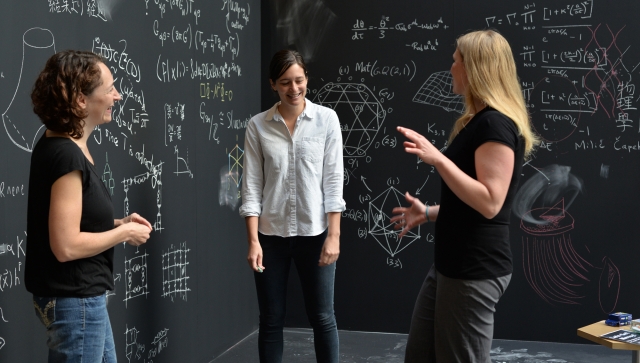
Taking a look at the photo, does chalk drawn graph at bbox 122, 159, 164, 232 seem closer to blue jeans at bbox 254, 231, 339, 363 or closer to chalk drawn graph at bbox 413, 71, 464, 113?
blue jeans at bbox 254, 231, 339, 363

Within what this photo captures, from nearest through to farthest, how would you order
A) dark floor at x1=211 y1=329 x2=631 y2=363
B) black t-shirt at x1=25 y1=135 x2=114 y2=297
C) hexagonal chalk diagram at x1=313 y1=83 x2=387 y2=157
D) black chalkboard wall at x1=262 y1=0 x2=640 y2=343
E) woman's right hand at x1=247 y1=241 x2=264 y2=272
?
black t-shirt at x1=25 y1=135 x2=114 y2=297
woman's right hand at x1=247 y1=241 x2=264 y2=272
dark floor at x1=211 y1=329 x2=631 y2=363
black chalkboard wall at x1=262 y1=0 x2=640 y2=343
hexagonal chalk diagram at x1=313 y1=83 x2=387 y2=157

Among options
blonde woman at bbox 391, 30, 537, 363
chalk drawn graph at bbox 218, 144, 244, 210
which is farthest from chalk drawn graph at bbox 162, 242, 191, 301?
blonde woman at bbox 391, 30, 537, 363

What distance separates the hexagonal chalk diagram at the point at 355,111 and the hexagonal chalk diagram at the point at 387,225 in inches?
13.1

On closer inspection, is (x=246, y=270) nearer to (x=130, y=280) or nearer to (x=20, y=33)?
(x=130, y=280)

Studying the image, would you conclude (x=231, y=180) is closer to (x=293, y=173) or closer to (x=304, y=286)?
(x=293, y=173)

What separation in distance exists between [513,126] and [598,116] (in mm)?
2472

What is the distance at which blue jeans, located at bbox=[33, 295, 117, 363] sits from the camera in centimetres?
201

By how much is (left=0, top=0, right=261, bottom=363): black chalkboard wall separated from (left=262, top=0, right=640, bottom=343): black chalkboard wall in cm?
63

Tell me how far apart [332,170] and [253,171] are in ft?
1.20

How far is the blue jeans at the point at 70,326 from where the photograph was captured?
2.01 meters

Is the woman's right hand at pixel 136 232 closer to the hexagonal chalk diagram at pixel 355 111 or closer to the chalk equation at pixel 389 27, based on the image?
the hexagonal chalk diagram at pixel 355 111

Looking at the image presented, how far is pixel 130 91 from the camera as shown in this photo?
3.20m

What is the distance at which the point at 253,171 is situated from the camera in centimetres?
325

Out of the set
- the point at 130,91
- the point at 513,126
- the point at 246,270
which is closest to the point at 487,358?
the point at 513,126
